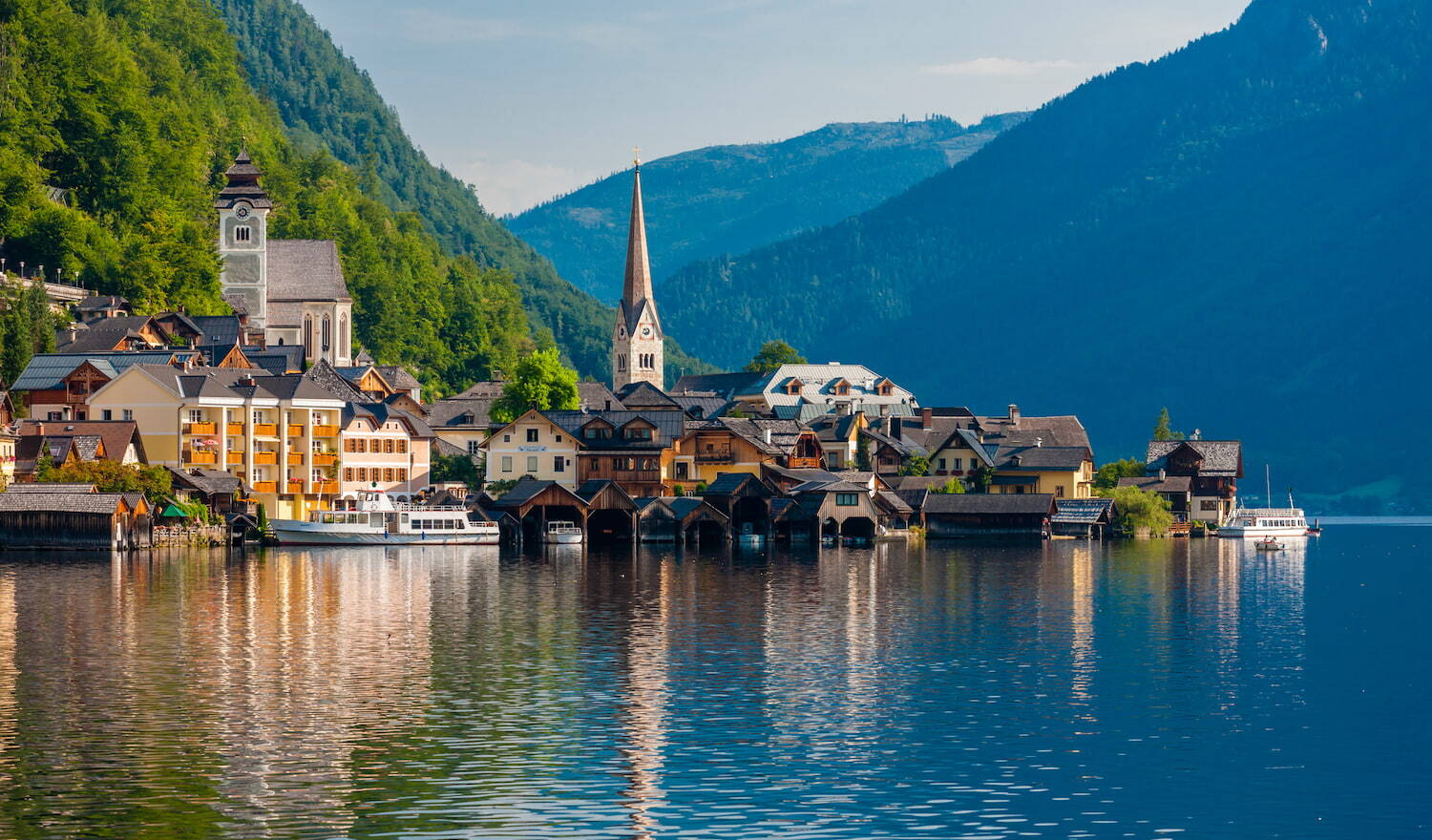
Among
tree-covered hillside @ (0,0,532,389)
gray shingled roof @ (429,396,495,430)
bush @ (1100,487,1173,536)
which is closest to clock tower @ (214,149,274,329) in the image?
tree-covered hillside @ (0,0,532,389)

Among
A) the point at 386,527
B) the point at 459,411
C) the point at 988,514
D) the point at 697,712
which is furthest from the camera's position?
the point at 459,411

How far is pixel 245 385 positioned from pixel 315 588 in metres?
44.3

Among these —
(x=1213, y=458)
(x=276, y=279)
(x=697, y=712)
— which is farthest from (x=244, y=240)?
(x=697, y=712)

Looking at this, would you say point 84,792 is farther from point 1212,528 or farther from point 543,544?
point 1212,528

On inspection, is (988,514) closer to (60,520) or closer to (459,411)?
(459,411)

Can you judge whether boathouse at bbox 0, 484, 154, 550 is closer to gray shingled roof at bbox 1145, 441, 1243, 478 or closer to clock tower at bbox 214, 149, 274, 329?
clock tower at bbox 214, 149, 274, 329

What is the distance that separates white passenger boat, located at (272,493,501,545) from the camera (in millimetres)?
106875

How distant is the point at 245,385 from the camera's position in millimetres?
113938

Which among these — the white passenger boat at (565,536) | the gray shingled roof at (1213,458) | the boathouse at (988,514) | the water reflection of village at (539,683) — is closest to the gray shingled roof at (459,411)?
the white passenger boat at (565,536)

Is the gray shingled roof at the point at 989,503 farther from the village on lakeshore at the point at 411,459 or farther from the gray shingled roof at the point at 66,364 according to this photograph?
the gray shingled roof at the point at 66,364

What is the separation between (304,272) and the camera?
161500 mm

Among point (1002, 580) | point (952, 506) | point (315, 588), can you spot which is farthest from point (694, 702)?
point (952, 506)

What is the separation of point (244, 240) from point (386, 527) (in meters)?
57.7

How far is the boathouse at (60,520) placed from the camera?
9181 cm
